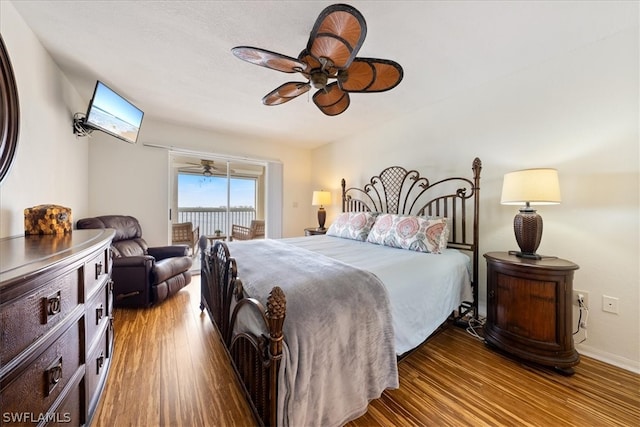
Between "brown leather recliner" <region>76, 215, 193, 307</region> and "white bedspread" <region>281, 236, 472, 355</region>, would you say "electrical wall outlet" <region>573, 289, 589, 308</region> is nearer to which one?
"white bedspread" <region>281, 236, 472, 355</region>

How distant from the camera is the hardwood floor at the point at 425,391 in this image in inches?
54.8

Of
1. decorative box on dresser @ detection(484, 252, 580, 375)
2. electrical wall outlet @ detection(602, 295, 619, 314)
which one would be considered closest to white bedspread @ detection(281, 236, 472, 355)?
decorative box on dresser @ detection(484, 252, 580, 375)

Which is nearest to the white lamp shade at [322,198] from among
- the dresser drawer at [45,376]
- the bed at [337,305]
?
the bed at [337,305]

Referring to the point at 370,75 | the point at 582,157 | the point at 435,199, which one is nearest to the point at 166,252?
the point at 370,75

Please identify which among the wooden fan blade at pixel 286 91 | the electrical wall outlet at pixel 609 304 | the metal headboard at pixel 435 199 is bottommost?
the electrical wall outlet at pixel 609 304

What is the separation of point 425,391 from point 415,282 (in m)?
0.70

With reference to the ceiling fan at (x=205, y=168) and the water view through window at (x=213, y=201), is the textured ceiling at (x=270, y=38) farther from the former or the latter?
the water view through window at (x=213, y=201)

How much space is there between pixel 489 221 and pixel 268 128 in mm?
3363

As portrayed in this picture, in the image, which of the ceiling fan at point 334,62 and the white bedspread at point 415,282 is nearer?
the ceiling fan at point 334,62

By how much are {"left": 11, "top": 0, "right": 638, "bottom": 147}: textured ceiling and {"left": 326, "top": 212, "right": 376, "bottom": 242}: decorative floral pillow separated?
1.49m

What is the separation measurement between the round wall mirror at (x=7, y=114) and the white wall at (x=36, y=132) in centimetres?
10

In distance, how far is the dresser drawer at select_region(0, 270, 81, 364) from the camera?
0.71 meters

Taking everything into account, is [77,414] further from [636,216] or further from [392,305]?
[636,216]

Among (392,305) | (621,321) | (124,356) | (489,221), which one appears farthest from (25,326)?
(621,321)
